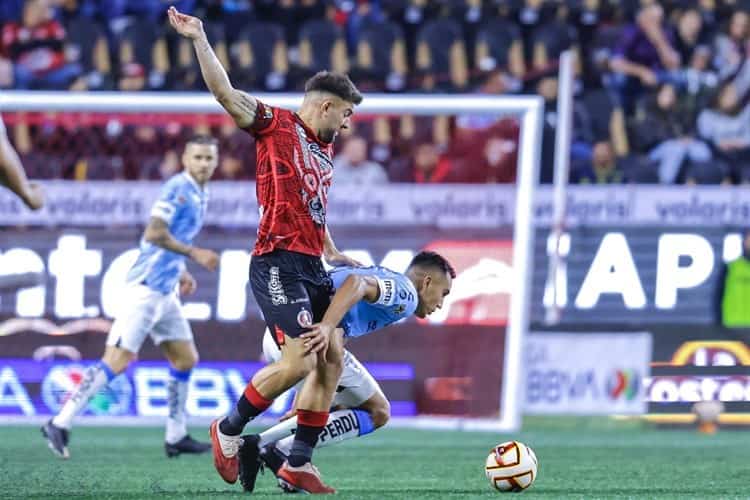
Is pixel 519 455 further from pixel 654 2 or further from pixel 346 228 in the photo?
pixel 654 2

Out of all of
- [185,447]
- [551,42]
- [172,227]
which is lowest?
[185,447]

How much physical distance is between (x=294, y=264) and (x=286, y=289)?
0.45 ft

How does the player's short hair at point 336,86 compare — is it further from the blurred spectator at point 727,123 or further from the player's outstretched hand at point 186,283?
the blurred spectator at point 727,123

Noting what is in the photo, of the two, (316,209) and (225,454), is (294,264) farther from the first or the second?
(225,454)

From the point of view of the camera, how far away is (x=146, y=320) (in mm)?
10828

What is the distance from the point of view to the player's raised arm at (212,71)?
6.84 meters

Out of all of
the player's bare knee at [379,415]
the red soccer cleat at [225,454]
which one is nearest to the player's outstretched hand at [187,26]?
the red soccer cleat at [225,454]

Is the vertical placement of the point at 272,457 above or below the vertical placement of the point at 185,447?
above

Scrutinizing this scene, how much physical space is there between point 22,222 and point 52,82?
3.52 metres

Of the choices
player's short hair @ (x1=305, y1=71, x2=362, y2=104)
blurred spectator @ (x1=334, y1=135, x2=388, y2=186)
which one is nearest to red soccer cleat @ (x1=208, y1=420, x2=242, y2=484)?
player's short hair @ (x1=305, y1=71, x2=362, y2=104)

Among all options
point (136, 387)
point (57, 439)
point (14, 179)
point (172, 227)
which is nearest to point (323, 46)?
point (136, 387)

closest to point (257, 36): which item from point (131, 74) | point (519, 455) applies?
point (131, 74)

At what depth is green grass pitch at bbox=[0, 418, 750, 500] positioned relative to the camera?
24.9ft

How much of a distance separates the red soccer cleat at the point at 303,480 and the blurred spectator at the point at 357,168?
19.1 feet
